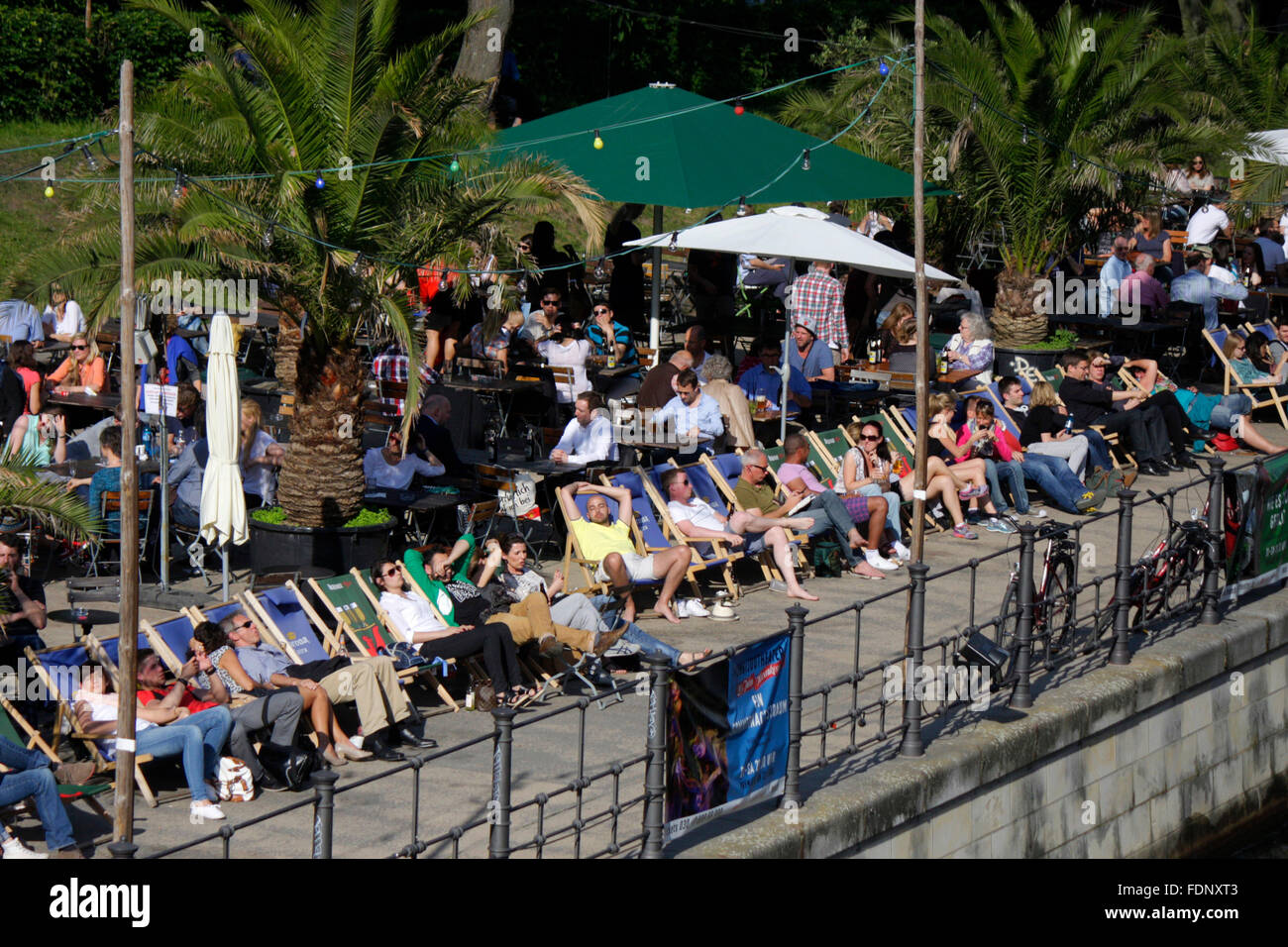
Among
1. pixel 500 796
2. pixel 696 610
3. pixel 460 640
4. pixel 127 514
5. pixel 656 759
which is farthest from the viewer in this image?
pixel 696 610

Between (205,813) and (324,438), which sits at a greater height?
(324,438)

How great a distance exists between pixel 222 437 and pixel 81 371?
177 inches

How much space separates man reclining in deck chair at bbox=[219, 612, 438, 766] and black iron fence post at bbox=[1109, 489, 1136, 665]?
16.3ft

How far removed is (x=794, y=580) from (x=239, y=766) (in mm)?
5301

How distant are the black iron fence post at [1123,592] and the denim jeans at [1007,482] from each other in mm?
3452

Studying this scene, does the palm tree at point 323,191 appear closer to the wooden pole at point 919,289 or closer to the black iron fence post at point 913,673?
the wooden pole at point 919,289

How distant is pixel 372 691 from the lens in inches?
381

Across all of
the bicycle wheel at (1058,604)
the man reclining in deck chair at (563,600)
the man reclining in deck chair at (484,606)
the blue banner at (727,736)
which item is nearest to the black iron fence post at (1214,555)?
the bicycle wheel at (1058,604)

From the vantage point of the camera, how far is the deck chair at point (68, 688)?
Result: 8961mm

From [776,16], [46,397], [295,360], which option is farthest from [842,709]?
[776,16]

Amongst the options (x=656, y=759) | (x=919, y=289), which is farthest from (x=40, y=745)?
(x=919, y=289)

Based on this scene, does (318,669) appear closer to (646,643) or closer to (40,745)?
(40,745)

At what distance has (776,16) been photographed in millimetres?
31406
